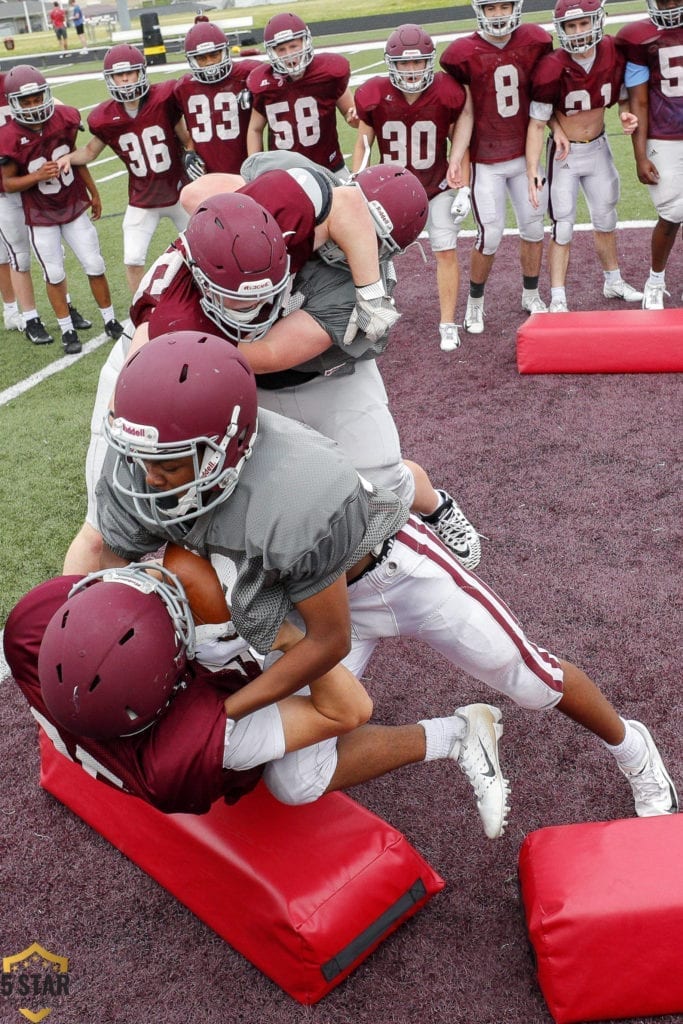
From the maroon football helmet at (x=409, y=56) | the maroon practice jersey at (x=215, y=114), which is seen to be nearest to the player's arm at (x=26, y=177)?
the maroon practice jersey at (x=215, y=114)

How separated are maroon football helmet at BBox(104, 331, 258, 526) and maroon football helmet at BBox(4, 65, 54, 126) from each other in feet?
15.8

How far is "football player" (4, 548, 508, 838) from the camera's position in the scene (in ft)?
6.22

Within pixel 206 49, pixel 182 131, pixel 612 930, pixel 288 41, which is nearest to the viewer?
pixel 612 930

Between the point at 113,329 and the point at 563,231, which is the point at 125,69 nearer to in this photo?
the point at 113,329

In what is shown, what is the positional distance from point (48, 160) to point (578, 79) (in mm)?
3280

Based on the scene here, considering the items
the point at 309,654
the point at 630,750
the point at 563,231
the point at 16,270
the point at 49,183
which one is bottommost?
the point at 16,270

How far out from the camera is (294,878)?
231 centimetres

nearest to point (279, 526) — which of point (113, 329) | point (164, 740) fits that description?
point (164, 740)

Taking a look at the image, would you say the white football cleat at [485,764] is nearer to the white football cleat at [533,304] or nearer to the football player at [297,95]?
the white football cleat at [533,304]

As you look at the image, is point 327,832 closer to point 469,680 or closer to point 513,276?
point 469,680

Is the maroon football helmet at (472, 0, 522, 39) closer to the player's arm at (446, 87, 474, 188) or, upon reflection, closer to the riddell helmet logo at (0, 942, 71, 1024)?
the player's arm at (446, 87, 474, 188)

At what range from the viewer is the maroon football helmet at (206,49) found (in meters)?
6.38

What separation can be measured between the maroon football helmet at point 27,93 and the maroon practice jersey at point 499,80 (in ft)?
8.10

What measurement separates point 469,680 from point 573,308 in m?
3.61
